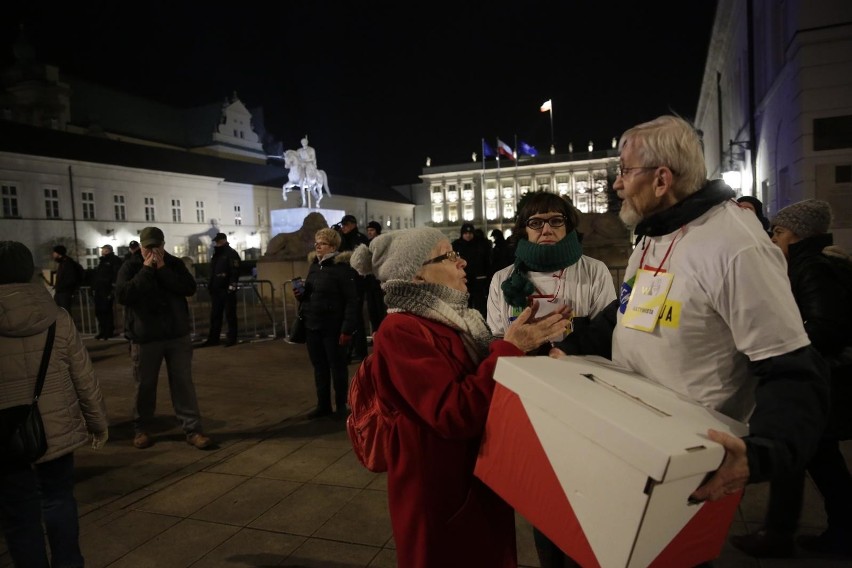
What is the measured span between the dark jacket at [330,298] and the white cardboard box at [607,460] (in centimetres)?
454

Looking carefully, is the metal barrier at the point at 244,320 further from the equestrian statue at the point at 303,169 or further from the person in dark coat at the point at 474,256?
the equestrian statue at the point at 303,169

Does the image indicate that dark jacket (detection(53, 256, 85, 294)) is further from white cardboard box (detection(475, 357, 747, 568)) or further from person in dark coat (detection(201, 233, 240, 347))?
white cardboard box (detection(475, 357, 747, 568))

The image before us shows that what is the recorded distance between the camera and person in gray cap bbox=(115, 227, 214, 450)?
5.37 meters

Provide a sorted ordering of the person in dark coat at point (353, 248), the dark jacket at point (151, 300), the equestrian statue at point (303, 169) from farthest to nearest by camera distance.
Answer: the equestrian statue at point (303, 169) < the person in dark coat at point (353, 248) < the dark jacket at point (151, 300)

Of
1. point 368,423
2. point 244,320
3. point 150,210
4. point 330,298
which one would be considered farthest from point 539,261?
point 150,210

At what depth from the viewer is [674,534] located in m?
1.42

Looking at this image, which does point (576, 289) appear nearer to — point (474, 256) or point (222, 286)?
point (474, 256)

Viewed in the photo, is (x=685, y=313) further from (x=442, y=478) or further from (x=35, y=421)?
(x=35, y=421)

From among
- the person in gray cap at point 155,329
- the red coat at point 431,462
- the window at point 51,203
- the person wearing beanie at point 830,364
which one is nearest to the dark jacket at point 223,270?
the person in gray cap at point 155,329

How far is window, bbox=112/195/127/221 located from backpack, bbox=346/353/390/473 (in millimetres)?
45108

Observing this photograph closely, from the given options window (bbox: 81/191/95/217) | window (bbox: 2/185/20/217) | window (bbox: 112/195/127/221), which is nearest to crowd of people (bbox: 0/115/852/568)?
window (bbox: 2/185/20/217)

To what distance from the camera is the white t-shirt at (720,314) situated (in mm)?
1539

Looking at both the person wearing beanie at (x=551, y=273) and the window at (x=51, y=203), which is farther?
the window at (x=51, y=203)

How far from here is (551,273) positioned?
339 centimetres
